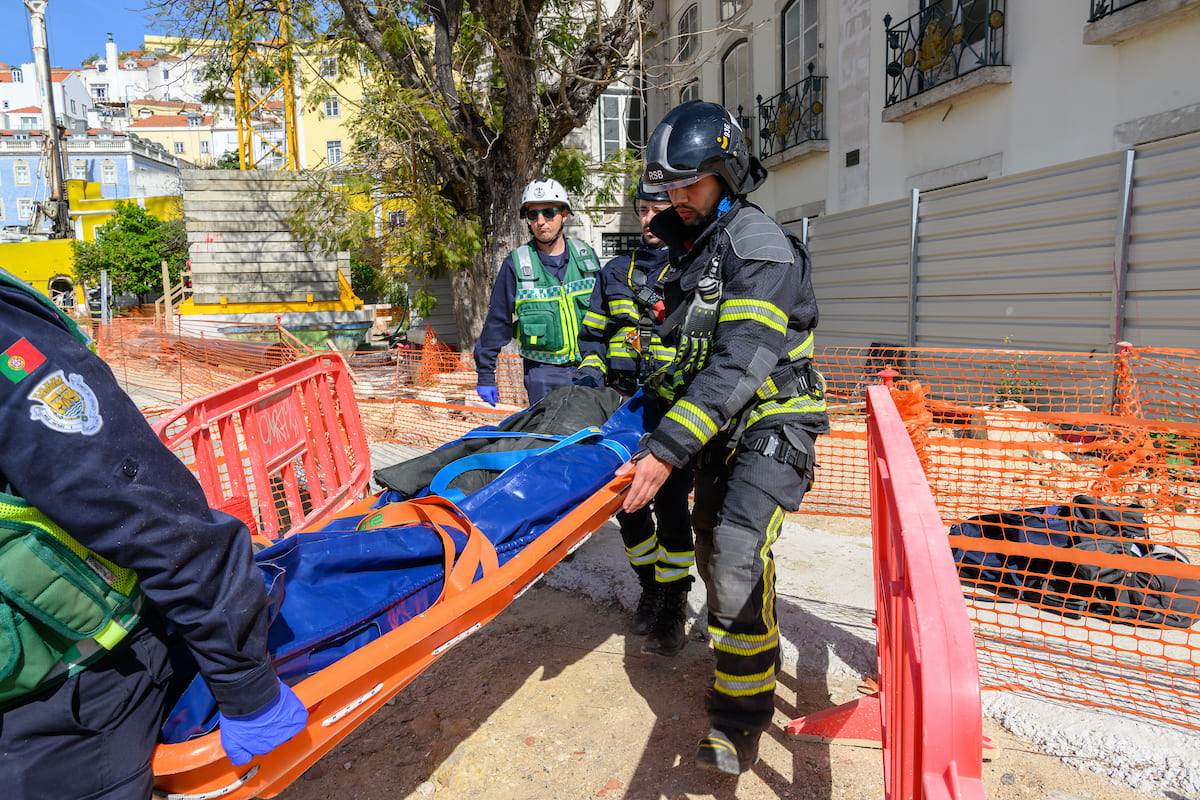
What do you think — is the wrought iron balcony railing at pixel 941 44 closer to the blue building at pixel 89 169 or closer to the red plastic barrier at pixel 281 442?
the red plastic barrier at pixel 281 442

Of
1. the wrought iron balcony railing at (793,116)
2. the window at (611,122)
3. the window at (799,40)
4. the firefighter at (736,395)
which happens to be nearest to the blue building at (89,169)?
the window at (611,122)

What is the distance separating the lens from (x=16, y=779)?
3.90ft

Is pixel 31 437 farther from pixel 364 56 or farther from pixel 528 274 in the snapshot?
pixel 364 56

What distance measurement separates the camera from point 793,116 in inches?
513

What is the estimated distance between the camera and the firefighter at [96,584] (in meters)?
1.13

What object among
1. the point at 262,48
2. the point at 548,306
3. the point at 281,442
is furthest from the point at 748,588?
the point at 262,48

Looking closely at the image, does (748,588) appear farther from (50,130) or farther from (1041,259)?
(50,130)

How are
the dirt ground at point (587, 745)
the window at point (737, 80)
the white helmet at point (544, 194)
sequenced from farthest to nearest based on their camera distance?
the window at point (737, 80) < the white helmet at point (544, 194) < the dirt ground at point (587, 745)

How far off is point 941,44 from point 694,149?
28.8 feet

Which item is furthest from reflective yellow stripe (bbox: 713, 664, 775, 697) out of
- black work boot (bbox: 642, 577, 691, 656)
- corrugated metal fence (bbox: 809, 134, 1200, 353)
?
corrugated metal fence (bbox: 809, 134, 1200, 353)

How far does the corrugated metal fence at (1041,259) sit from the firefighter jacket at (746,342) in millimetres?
5079

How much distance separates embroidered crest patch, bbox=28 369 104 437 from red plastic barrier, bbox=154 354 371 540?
1277 millimetres

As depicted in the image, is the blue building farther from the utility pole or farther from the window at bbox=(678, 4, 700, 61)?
the window at bbox=(678, 4, 700, 61)

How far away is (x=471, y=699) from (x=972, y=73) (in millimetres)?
8833
